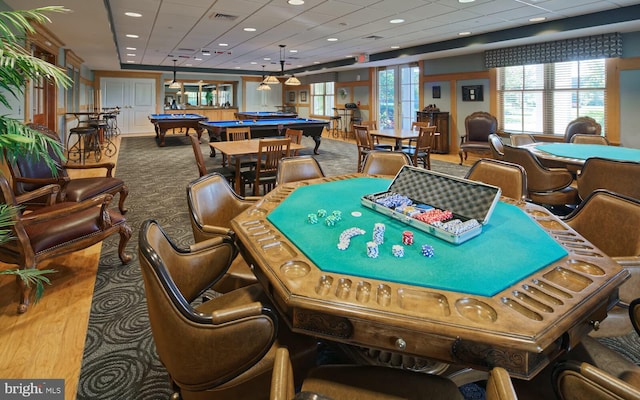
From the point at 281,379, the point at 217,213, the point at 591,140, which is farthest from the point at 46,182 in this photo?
the point at 591,140

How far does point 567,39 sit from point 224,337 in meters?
8.29

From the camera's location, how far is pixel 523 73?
8023 millimetres

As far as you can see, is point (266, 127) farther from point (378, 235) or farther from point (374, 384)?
point (374, 384)

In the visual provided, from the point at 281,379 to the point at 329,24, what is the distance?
6.61m

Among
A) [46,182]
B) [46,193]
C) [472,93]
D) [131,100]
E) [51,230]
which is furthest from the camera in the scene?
[131,100]

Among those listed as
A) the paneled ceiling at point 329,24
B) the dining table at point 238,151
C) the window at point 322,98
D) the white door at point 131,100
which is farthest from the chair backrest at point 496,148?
the white door at point 131,100

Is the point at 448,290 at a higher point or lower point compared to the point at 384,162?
lower

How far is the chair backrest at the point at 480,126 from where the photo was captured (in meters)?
8.19

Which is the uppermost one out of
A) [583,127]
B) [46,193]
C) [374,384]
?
[583,127]

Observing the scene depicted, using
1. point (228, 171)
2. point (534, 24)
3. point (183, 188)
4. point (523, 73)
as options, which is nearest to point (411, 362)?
point (228, 171)

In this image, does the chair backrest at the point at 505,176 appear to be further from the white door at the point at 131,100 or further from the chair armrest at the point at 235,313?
the white door at the point at 131,100

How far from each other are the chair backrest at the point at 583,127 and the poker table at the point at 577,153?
2326 millimetres

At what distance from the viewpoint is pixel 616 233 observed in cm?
175

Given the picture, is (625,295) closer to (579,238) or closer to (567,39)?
(579,238)
